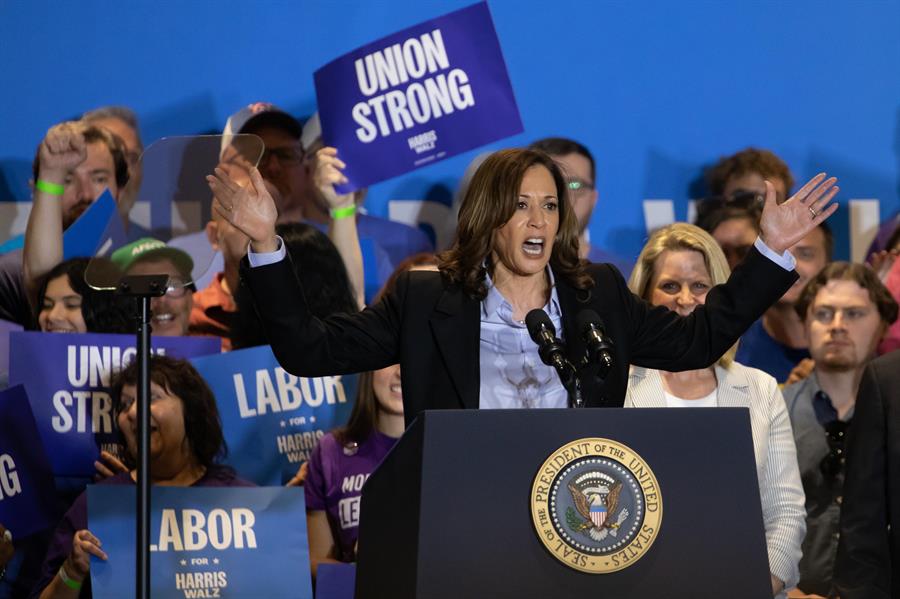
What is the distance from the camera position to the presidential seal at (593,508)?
2035 millimetres

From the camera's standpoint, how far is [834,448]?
4.07 metres

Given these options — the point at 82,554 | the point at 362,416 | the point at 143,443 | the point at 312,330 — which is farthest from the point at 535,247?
the point at 82,554

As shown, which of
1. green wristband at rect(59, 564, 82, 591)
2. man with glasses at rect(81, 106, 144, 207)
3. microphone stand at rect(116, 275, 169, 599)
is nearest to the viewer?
microphone stand at rect(116, 275, 169, 599)

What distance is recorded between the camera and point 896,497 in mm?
2945

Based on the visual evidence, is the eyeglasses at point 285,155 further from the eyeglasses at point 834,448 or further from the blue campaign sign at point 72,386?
the eyeglasses at point 834,448

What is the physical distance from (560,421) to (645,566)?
259 millimetres

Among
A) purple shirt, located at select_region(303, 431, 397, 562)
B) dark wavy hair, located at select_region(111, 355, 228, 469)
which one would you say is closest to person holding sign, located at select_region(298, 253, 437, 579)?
purple shirt, located at select_region(303, 431, 397, 562)

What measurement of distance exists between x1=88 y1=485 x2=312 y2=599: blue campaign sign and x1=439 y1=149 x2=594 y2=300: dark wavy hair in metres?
1.09

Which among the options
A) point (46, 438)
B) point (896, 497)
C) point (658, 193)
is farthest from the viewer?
point (658, 193)

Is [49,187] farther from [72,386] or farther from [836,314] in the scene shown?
[836,314]

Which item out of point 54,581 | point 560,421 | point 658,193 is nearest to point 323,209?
point 658,193

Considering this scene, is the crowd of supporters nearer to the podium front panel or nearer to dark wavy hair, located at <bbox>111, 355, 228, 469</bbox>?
dark wavy hair, located at <bbox>111, 355, 228, 469</bbox>

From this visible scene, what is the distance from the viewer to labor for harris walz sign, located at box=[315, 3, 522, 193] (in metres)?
4.60

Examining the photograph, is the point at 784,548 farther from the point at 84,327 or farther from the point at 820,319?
the point at 84,327
